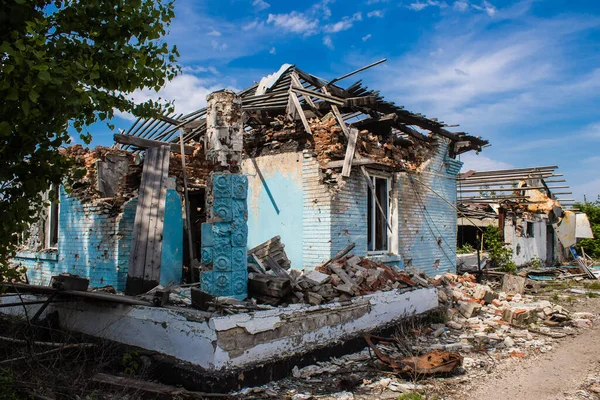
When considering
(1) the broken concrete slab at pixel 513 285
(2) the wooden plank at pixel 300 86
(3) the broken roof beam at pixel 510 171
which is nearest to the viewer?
(2) the wooden plank at pixel 300 86

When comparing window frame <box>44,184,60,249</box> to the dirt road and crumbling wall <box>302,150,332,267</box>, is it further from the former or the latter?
the dirt road

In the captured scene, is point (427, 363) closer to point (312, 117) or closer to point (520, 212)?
→ point (312, 117)

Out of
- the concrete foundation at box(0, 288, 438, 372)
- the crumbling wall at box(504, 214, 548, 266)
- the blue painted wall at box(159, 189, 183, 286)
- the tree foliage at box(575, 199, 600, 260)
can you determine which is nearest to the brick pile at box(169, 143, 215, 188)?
the blue painted wall at box(159, 189, 183, 286)

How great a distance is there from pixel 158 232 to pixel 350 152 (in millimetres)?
3727

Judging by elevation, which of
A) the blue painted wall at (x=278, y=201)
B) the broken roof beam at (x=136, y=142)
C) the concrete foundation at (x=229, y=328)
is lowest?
the concrete foundation at (x=229, y=328)

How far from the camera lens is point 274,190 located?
951cm

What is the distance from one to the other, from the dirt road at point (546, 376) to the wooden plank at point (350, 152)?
13.4 ft

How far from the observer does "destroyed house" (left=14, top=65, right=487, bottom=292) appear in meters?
8.14

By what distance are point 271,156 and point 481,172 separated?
431 inches

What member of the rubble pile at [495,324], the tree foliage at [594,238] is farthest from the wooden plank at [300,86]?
the tree foliage at [594,238]

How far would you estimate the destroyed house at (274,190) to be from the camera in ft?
26.7

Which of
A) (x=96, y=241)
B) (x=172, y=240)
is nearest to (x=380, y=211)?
(x=172, y=240)

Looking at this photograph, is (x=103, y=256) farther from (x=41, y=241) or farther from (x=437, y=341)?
(x=437, y=341)

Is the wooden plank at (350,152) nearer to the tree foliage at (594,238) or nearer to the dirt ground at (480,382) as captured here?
→ the dirt ground at (480,382)
